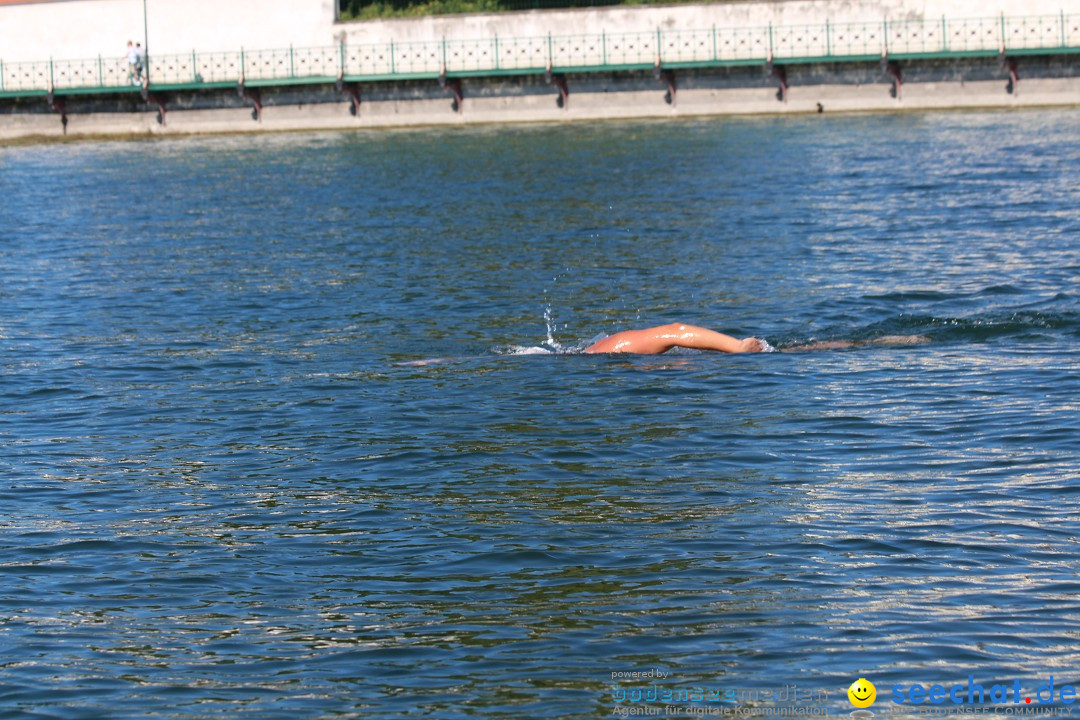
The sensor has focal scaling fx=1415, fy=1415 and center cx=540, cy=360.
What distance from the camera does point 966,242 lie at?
25.8 meters

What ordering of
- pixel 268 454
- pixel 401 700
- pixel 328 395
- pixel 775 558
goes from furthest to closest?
pixel 328 395 < pixel 268 454 < pixel 775 558 < pixel 401 700

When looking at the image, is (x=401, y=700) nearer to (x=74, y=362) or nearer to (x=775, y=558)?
(x=775, y=558)

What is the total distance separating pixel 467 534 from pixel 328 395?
208 inches

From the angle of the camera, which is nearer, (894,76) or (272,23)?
(894,76)

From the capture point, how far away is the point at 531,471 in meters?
12.6

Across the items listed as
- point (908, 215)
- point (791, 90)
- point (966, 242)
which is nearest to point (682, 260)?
point (966, 242)

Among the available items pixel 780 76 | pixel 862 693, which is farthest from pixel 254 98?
pixel 862 693

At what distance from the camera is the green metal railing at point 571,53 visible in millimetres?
57688

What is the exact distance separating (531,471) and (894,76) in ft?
160

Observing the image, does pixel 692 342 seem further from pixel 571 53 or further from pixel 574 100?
pixel 571 53

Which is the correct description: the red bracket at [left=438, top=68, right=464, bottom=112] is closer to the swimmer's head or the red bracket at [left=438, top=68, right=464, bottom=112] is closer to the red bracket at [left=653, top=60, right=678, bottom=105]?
the red bracket at [left=653, top=60, right=678, bottom=105]

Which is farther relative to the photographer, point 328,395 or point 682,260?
point 682,260

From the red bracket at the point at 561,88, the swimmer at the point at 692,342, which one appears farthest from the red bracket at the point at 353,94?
the swimmer at the point at 692,342

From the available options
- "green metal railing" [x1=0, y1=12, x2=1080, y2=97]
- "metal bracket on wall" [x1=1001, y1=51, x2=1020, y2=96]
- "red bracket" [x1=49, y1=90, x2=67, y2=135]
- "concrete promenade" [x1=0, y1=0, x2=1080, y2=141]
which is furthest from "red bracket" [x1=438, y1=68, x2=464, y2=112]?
"metal bracket on wall" [x1=1001, y1=51, x2=1020, y2=96]
